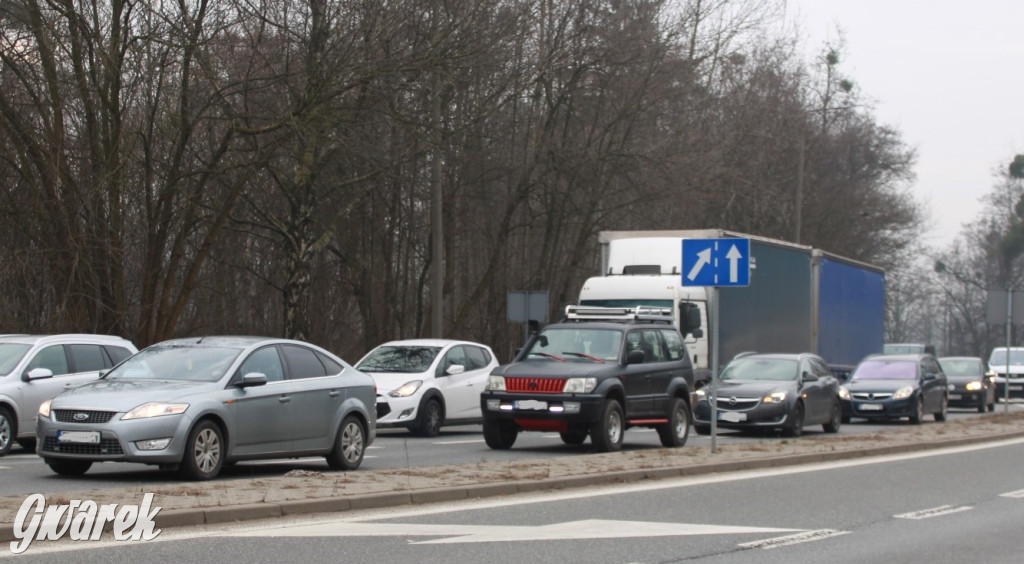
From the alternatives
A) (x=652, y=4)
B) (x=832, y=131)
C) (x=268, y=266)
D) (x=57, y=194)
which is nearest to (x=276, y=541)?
(x=57, y=194)

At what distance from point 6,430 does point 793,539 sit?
10.3 meters

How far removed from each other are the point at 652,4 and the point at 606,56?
294cm

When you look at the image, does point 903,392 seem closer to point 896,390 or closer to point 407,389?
point 896,390

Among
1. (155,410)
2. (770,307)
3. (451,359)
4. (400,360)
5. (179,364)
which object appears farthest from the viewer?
(770,307)

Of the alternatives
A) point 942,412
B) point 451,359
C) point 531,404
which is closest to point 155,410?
point 531,404

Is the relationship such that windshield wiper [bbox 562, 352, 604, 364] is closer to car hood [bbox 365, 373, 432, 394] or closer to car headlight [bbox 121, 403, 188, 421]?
car hood [bbox 365, 373, 432, 394]

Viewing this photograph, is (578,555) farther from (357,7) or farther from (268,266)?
(268,266)

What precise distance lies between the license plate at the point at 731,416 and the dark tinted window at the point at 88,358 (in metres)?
10.3

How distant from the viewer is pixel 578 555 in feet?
30.0

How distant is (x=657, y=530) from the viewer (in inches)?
414

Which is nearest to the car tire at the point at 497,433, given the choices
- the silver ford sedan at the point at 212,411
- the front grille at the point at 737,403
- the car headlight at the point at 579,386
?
the car headlight at the point at 579,386

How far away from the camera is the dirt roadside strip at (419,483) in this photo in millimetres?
10414

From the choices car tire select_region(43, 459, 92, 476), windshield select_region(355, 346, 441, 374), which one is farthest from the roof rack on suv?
car tire select_region(43, 459, 92, 476)

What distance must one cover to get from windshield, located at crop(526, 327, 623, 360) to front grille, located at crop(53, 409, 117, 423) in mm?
7660
